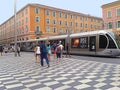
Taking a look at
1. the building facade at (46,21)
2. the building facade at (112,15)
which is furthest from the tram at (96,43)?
the building facade at (46,21)

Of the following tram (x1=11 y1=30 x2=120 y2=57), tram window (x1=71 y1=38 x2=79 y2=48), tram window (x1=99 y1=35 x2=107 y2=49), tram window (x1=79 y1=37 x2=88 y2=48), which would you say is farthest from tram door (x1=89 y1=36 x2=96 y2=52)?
tram window (x1=71 y1=38 x2=79 y2=48)

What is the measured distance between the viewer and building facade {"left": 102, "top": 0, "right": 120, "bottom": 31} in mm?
45037

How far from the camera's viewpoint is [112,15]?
46281mm

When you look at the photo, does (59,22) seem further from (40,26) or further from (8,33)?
(8,33)

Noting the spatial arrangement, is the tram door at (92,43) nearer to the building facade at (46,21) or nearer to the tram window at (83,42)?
the tram window at (83,42)

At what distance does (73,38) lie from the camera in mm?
28234

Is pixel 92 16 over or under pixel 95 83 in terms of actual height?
over

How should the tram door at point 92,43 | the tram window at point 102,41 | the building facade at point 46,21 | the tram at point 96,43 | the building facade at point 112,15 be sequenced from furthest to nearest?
the building facade at point 46,21, the building facade at point 112,15, the tram door at point 92,43, the tram window at point 102,41, the tram at point 96,43

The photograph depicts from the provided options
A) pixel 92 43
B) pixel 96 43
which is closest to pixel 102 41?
pixel 96 43

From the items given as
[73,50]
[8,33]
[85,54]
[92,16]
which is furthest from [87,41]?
[8,33]

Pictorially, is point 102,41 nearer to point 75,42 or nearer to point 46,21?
point 75,42

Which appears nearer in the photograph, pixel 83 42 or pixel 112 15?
pixel 83 42

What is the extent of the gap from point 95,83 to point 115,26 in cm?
4011

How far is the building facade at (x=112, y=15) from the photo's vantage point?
45037 mm
